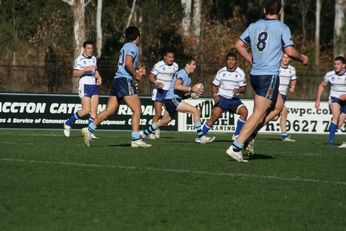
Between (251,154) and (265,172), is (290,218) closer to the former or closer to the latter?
(265,172)

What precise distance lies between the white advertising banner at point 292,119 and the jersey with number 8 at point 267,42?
55.1ft

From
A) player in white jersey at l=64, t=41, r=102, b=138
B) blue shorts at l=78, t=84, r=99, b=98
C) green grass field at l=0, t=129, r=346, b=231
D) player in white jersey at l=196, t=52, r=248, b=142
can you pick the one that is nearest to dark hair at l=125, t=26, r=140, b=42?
green grass field at l=0, t=129, r=346, b=231

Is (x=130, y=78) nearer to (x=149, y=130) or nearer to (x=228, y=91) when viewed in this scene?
(x=149, y=130)

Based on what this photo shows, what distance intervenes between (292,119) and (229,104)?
11.0 metres

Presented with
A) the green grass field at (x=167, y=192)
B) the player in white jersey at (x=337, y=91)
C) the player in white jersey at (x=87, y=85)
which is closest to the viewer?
the green grass field at (x=167, y=192)

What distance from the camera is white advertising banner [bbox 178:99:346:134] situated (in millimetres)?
30891

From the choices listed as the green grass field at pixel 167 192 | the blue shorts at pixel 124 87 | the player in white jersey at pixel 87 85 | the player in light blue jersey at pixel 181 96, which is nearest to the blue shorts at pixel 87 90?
the player in white jersey at pixel 87 85

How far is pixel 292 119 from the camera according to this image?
102 feet

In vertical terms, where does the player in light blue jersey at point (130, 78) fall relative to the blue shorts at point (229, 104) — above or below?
above

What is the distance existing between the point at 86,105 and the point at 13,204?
13.7 metres

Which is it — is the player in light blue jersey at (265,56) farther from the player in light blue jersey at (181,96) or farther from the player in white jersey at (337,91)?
the player in white jersey at (337,91)

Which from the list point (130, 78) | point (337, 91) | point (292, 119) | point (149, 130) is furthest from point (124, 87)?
point (292, 119)

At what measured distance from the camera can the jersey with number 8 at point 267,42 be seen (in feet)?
45.4

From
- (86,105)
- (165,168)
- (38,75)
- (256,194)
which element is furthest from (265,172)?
(38,75)
